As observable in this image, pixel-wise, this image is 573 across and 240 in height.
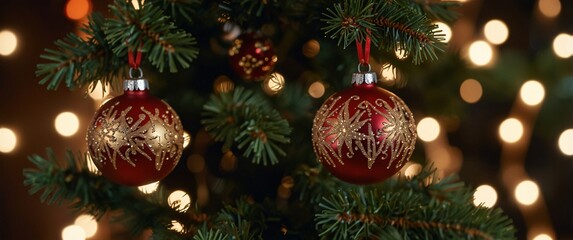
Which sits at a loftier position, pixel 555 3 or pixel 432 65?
pixel 555 3

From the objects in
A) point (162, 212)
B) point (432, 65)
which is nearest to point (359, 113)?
point (162, 212)

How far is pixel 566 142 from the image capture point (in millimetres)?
1341

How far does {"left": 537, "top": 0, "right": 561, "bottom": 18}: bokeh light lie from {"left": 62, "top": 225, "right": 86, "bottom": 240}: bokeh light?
1.03 metres

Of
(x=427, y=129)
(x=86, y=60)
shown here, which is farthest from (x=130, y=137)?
(x=427, y=129)

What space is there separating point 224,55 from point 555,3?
797 mm

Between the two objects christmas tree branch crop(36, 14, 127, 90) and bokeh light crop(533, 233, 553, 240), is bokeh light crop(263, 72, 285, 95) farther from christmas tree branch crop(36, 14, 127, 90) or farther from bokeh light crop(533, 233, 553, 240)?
bokeh light crop(533, 233, 553, 240)

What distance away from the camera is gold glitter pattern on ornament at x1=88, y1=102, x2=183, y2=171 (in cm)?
62

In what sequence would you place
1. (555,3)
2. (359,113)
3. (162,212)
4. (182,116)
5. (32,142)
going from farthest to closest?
1. (555,3)
2. (32,142)
3. (182,116)
4. (162,212)
5. (359,113)

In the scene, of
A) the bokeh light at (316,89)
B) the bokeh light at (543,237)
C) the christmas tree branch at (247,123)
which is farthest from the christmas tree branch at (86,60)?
the bokeh light at (543,237)

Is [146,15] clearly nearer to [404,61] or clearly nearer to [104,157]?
[104,157]

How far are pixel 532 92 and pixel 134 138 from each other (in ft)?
3.12

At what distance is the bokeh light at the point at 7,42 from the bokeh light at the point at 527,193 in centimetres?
104

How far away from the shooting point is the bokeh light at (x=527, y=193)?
4.56 feet

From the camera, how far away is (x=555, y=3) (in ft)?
4.48
